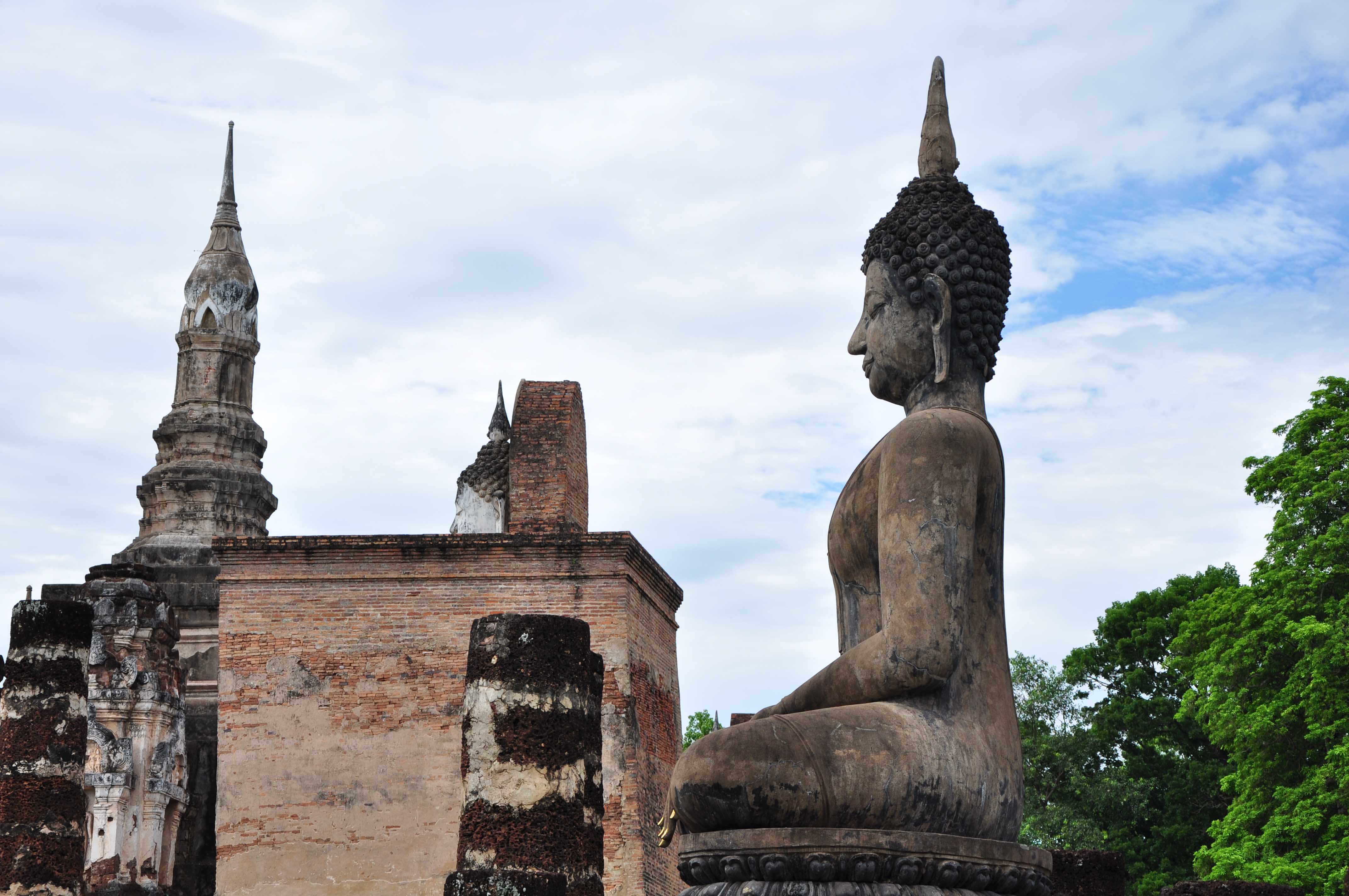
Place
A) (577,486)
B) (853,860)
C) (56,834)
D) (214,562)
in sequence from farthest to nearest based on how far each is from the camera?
(214,562), (577,486), (56,834), (853,860)

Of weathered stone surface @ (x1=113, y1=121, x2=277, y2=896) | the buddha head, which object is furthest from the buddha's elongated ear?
weathered stone surface @ (x1=113, y1=121, x2=277, y2=896)

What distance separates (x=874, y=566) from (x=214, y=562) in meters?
18.4

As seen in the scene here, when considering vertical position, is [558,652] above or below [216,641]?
below

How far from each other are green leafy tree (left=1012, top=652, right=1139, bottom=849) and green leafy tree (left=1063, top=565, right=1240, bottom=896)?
121 mm

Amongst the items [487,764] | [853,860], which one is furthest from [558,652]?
[853,860]

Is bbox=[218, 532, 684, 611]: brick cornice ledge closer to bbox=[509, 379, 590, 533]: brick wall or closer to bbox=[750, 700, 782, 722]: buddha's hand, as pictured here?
bbox=[509, 379, 590, 533]: brick wall

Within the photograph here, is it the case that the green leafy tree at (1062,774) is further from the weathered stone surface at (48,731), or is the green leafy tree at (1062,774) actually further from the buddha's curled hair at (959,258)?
the buddha's curled hair at (959,258)

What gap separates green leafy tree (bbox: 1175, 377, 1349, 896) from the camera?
60.2ft

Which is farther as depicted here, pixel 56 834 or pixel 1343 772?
pixel 1343 772

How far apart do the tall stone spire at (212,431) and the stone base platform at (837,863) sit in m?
→ 18.9

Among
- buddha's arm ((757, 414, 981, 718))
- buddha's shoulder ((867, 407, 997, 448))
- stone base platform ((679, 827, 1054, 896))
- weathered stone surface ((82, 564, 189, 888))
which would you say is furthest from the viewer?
weathered stone surface ((82, 564, 189, 888))

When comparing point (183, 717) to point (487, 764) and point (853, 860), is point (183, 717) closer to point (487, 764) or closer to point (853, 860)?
point (487, 764)

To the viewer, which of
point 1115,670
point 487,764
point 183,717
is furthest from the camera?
point 1115,670

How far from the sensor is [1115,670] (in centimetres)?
2998
